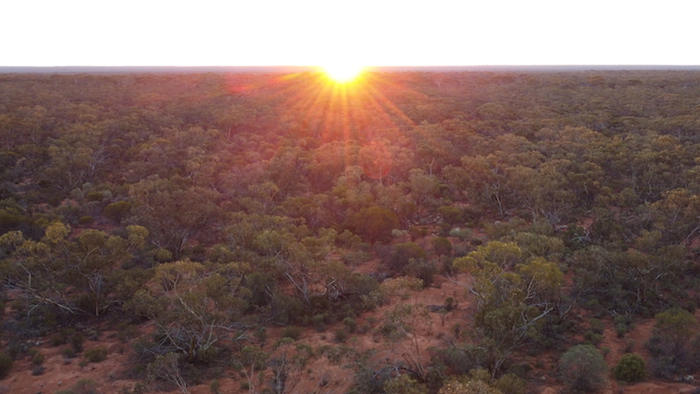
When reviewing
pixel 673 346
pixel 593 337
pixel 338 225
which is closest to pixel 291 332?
pixel 338 225

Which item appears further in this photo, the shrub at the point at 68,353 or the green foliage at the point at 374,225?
the green foliage at the point at 374,225

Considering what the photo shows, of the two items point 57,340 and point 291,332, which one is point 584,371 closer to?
point 291,332

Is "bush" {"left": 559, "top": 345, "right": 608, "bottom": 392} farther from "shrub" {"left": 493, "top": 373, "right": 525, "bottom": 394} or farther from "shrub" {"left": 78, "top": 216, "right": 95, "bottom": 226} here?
"shrub" {"left": 78, "top": 216, "right": 95, "bottom": 226}

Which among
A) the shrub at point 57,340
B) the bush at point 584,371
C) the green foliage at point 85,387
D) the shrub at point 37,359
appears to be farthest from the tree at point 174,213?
the bush at point 584,371

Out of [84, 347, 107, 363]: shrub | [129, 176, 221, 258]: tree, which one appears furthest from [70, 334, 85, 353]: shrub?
[129, 176, 221, 258]: tree

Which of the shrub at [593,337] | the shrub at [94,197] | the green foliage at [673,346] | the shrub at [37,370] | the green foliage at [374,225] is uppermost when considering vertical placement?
the shrub at [94,197]

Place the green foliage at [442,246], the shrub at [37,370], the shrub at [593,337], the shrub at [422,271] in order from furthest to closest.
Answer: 1. the green foliage at [442,246]
2. the shrub at [422,271]
3. the shrub at [593,337]
4. the shrub at [37,370]

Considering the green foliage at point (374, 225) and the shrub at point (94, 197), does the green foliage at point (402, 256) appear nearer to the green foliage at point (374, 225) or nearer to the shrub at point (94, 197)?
the green foliage at point (374, 225)
